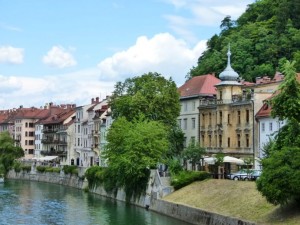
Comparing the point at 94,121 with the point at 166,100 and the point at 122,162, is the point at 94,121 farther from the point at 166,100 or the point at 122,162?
the point at 122,162

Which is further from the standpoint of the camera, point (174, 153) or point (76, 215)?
point (174, 153)

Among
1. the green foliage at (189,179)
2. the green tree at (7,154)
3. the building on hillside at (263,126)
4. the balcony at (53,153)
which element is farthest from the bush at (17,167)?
the green foliage at (189,179)

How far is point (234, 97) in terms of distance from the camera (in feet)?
254

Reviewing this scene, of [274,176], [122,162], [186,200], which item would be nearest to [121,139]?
[122,162]

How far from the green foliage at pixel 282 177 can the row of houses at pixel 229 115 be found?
2439 cm

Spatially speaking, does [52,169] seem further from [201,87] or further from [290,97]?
[290,97]

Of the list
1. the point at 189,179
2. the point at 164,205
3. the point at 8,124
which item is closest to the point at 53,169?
the point at 189,179

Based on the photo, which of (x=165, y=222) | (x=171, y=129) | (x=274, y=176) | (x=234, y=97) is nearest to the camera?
(x=274, y=176)

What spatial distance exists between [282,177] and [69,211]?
1146 inches

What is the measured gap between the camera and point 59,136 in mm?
140375

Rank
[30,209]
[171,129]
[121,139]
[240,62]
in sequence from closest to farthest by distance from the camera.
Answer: [30,209] → [121,139] → [171,129] → [240,62]

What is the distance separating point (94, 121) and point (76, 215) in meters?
57.4

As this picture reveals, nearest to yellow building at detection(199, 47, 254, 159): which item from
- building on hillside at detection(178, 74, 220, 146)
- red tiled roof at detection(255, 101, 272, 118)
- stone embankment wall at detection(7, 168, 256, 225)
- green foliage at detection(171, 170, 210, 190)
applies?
red tiled roof at detection(255, 101, 272, 118)

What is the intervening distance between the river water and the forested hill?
39803 millimetres
